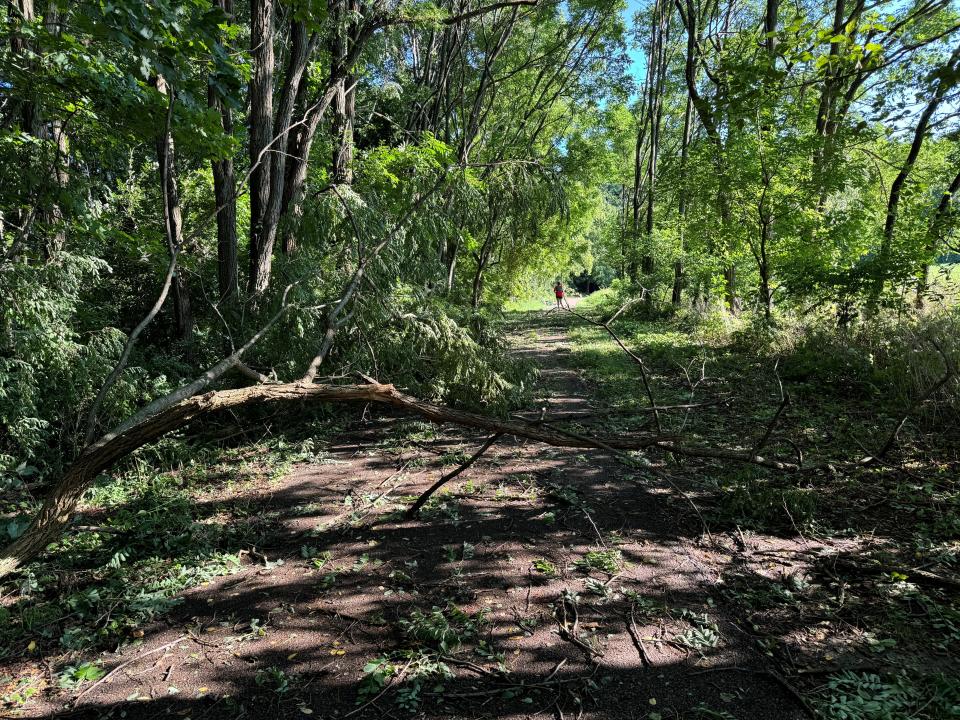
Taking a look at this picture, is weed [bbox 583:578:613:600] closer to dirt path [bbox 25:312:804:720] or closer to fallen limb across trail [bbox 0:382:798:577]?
dirt path [bbox 25:312:804:720]

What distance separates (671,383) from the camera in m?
8.80

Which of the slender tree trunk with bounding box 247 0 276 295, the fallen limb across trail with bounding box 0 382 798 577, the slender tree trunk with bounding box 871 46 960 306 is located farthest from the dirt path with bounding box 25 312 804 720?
the slender tree trunk with bounding box 871 46 960 306

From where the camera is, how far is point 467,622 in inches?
113

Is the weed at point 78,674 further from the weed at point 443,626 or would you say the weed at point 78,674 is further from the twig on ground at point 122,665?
the weed at point 443,626

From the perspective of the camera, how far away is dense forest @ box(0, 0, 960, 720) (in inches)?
113

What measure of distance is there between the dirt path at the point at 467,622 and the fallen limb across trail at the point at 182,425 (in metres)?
0.73

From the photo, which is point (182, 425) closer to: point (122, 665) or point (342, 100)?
point (122, 665)

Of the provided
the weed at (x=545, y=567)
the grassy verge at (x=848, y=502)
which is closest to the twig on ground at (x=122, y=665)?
the weed at (x=545, y=567)

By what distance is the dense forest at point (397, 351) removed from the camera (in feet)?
9.43

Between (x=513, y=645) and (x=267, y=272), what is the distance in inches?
221

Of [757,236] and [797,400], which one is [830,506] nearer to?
[797,400]

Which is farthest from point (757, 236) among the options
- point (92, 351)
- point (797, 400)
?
point (92, 351)

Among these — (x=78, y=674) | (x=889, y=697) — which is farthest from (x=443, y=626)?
(x=889, y=697)

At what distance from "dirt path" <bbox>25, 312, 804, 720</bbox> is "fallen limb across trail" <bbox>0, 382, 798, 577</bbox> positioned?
731 mm
